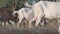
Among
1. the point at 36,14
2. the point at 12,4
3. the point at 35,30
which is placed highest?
the point at 12,4

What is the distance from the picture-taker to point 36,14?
2066 mm

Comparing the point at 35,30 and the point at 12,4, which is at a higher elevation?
the point at 12,4

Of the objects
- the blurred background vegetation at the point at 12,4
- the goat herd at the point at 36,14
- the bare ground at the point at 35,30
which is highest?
the blurred background vegetation at the point at 12,4

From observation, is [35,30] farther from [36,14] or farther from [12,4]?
[12,4]

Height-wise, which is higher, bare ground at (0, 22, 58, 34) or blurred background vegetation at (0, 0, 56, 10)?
blurred background vegetation at (0, 0, 56, 10)

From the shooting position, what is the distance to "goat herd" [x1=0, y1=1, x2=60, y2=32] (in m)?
2.04

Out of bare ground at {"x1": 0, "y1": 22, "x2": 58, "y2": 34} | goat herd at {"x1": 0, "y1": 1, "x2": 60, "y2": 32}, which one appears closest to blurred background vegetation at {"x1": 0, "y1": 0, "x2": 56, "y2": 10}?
goat herd at {"x1": 0, "y1": 1, "x2": 60, "y2": 32}

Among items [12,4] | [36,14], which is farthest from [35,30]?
[12,4]

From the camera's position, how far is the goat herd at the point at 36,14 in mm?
2037

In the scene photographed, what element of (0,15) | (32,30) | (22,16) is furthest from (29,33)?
(0,15)

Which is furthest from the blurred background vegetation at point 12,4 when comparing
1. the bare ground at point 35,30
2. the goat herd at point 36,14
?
the bare ground at point 35,30

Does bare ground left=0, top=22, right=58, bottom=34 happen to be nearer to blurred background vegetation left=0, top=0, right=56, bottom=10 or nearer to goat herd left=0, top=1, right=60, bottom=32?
goat herd left=0, top=1, right=60, bottom=32

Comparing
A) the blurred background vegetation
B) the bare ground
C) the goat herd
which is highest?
the blurred background vegetation

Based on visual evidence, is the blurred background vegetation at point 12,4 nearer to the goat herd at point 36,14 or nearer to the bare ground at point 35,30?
the goat herd at point 36,14
